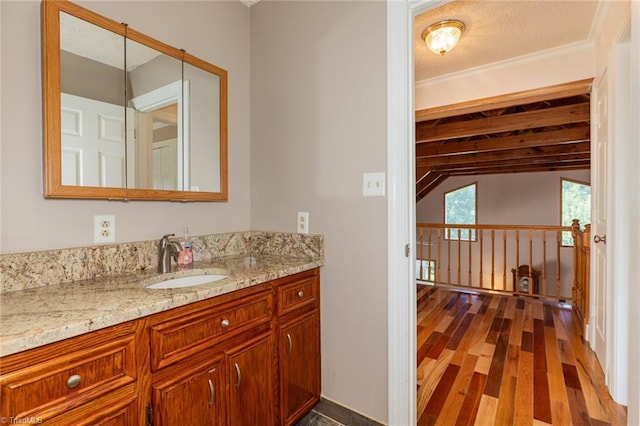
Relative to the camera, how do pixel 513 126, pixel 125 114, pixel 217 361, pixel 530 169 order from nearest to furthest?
1. pixel 217 361
2. pixel 125 114
3. pixel 513 126
4. pixel 530 169

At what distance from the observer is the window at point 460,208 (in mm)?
8203

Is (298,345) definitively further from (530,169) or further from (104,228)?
(530,169)

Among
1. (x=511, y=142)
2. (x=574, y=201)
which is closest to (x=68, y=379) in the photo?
(x=511, y=142)

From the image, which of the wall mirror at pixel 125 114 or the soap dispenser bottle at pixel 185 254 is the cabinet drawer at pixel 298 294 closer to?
the soap dispenser bottle at pixel 185 254

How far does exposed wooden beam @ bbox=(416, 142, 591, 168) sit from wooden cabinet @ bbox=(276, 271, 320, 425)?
14.3 feet

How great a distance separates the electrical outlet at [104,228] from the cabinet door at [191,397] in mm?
662

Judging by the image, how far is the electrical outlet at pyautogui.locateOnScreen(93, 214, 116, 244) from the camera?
1.27 m

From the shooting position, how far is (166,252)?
4.66ft

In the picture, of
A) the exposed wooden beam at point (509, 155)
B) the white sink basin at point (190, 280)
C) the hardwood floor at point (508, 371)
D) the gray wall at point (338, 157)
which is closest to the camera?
the white sink basin at point (190, 280)

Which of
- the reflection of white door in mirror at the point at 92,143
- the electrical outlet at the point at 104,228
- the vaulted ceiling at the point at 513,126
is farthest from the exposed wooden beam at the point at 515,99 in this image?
the electrical outlet at the point at 104,228

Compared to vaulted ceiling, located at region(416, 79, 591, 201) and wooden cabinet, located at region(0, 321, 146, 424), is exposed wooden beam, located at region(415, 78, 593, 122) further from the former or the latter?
wooden cabinet, located at region(0, 321, 146, 424)

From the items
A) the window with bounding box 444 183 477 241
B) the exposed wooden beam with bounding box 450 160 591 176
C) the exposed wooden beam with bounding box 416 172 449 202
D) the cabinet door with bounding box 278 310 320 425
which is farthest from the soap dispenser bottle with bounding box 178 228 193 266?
the window with bounding box 444 183 477 241

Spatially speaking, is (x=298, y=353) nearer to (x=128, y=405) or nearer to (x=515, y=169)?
(x=128, y=405)

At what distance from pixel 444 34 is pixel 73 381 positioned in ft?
8.55
